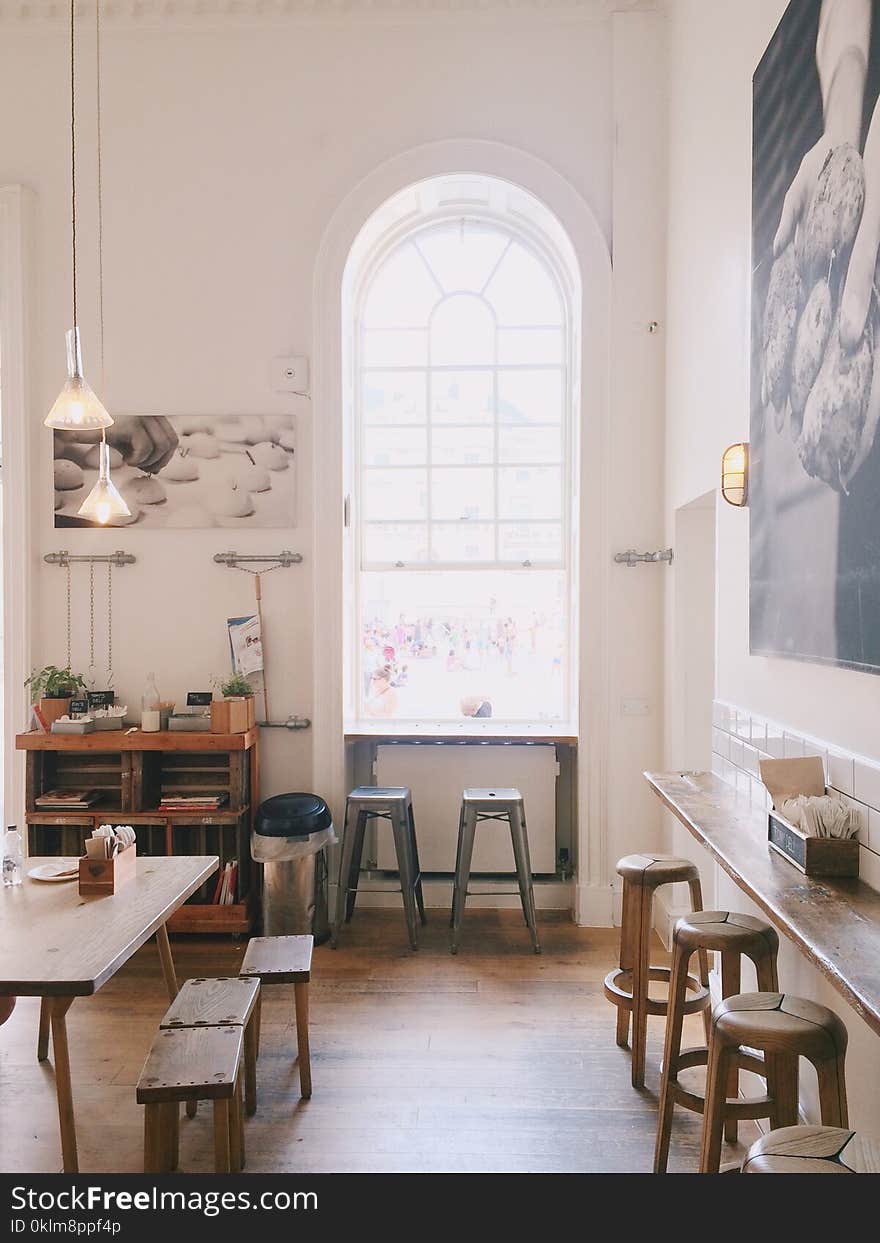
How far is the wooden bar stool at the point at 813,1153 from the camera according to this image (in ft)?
4.69

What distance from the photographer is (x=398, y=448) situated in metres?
4.99

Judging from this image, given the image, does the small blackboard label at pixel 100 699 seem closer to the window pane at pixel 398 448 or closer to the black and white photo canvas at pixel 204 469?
the black and white photo canvas at pixel 204 469

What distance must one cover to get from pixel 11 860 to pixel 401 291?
364 cm

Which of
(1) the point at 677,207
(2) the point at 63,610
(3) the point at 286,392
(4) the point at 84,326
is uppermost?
(1) the point at 677,207

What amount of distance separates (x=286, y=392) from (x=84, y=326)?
116 centimetres

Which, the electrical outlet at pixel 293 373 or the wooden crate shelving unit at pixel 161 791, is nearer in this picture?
the wooden crate shelving unit at pixel 161 791

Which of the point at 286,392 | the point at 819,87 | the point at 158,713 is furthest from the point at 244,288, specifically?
the point at 819,87

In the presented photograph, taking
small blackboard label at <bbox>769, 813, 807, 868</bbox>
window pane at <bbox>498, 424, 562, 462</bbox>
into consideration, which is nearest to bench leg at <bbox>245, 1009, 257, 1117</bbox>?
small blackboard label at <bbox>769, 813, 807, 868</bbox>

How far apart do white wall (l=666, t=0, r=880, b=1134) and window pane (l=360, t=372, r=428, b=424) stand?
140cm

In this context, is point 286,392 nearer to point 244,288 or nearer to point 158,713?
point 244,288

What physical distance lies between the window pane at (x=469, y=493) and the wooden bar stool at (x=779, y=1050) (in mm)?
3293

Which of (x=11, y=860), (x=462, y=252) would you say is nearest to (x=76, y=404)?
(x=11, y=860)

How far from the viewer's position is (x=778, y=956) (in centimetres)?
271

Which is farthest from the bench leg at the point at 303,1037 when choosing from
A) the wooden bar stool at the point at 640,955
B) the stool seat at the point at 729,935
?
the stool seat at the point at 729,935
